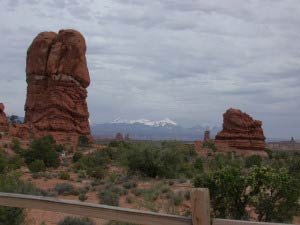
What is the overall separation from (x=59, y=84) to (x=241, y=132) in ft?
95.6

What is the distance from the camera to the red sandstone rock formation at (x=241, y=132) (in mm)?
65762

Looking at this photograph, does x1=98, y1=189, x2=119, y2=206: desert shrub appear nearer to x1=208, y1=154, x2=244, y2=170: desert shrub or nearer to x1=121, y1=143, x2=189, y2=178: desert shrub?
x1=208, y1=154, x2=244, y2=170: desert shrub

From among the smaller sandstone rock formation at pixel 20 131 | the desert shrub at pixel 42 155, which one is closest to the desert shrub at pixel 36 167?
the desert shrub at pixel 42 155

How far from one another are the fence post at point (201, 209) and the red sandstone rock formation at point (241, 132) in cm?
6338

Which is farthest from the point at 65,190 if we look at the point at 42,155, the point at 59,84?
the point at 59,84

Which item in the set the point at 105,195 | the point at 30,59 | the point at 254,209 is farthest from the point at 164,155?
the point at 30,59

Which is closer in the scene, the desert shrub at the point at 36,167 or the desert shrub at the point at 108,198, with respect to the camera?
the desert shrub at the point at 108,198

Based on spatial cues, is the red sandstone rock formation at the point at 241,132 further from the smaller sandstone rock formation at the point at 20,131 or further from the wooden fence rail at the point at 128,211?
the wooden fence rail at the point at 128,211

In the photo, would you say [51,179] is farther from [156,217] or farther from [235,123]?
[235,123]

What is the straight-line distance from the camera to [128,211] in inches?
153

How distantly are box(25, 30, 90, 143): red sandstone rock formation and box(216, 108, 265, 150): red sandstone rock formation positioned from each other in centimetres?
2263

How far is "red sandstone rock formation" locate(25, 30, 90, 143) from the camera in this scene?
58875mm

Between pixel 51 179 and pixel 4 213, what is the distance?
12861mm

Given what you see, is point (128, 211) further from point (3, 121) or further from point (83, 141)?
point (3, 121)
